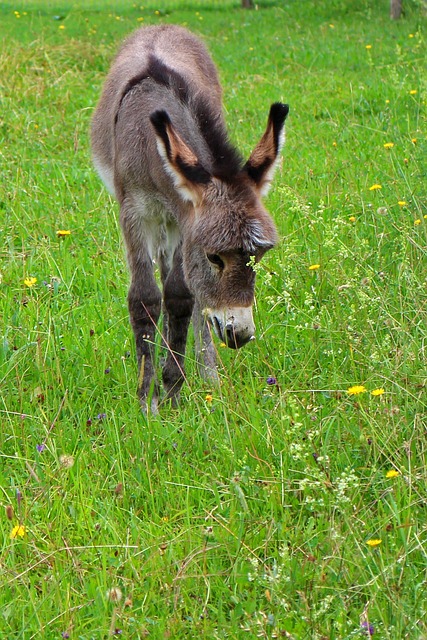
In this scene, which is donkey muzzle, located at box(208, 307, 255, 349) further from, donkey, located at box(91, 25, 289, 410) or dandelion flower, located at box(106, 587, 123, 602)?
dandelion flower, located at box(106, 587, 123, 602)

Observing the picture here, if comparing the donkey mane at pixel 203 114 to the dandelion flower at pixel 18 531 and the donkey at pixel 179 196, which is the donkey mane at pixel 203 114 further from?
the dandelion flower at pixel 18 531

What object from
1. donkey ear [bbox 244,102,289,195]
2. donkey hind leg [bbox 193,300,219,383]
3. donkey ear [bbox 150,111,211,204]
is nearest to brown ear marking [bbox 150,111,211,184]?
donkey ear [bbox 150,111,211,204]

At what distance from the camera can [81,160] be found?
8062mm

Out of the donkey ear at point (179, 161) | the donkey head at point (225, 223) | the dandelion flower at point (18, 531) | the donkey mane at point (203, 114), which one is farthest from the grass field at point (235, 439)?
the donkey ear at point (179, 161)

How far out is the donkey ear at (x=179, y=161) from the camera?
3.87 m

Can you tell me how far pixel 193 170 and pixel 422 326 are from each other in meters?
1.20

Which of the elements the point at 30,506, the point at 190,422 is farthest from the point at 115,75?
the point at 30,506

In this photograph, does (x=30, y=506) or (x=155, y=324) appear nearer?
(x=30, y=506)

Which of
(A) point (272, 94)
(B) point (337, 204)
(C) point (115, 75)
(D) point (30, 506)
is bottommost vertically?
(A) point (272, 94)

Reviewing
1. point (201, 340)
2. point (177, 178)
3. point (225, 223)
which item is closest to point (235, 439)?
point (225, 223)

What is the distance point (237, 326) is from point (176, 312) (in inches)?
40.4

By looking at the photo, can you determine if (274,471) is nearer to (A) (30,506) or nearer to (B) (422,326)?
(A) (30,506)

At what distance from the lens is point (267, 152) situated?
402cm

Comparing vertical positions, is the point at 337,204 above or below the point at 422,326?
below
